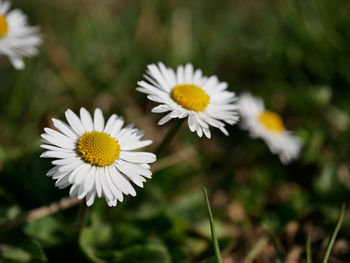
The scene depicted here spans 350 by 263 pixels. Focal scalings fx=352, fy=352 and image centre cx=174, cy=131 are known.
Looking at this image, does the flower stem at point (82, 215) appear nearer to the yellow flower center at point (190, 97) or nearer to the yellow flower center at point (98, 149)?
the yellow flower center at point (98, 149)

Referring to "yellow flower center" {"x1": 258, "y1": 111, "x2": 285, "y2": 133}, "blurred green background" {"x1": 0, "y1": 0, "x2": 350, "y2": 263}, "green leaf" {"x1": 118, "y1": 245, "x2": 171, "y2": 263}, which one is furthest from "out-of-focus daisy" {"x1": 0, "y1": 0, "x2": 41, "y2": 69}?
"yellow flower center" {"x1": 258, "y1": 111, "x2": 285, "y2": 133}

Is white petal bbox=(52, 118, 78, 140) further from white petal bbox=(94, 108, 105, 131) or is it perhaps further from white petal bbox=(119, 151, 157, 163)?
white petal bbox=(119, 151, 157, 163)

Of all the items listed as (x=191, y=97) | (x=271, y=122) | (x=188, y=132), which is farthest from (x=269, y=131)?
(x=191, y=97)

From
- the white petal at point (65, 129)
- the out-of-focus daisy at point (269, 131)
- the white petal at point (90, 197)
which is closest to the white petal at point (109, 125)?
the white petal at point (65, 129)

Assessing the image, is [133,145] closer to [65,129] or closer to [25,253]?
[65,129]

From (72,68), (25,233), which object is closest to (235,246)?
(25,233)

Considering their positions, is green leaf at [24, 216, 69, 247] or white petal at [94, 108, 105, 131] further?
green leaf at [24, 216, 69, 247]
